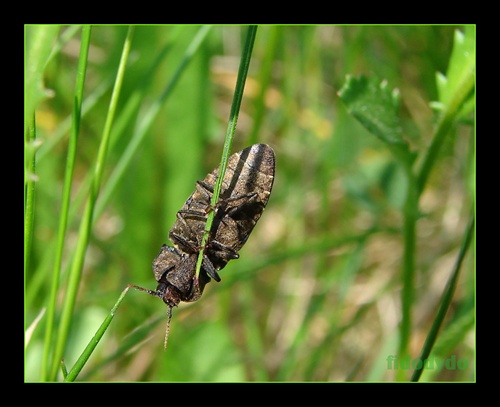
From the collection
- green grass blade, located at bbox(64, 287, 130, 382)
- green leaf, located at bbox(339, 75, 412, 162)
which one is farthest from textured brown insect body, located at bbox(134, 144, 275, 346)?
green grass blade, located at bbox(64, 287, 130, 382)

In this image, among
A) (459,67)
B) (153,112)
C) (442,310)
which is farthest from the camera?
(153,112)

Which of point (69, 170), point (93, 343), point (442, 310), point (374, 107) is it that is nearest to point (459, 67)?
point (374, 107)

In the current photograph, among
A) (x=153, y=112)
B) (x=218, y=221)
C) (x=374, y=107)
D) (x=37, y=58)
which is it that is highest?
(x=153, y=112)

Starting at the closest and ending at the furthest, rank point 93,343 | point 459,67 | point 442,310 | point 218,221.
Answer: point 93,343 < point 442,310 < point 459,67 < point 218,221

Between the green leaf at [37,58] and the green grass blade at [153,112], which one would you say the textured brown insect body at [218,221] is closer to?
the green grass blade at [153,112]

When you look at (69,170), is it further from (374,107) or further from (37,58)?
(374,107)

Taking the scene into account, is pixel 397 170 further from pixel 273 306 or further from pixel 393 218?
pixel 273 306
